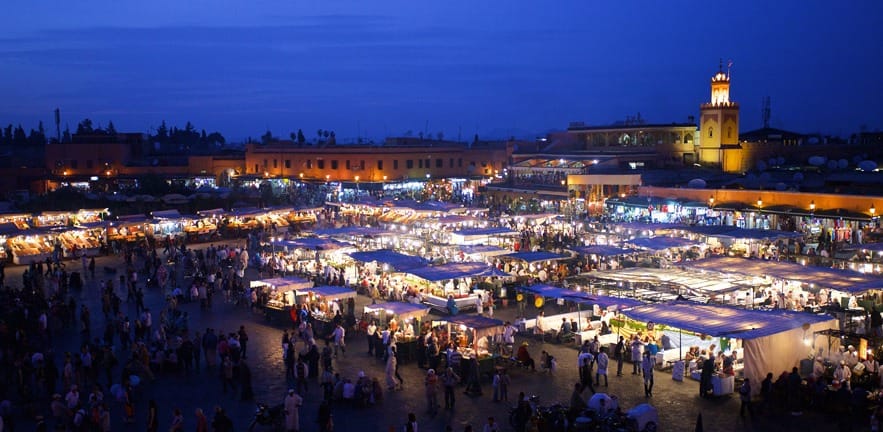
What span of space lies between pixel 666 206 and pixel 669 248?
9553mm

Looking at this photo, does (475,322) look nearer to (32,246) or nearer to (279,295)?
(279,295)

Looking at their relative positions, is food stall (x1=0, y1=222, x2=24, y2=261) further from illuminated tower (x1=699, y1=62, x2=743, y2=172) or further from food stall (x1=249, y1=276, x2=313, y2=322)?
illuminated tower (x1=699, y1=62, x2=743, y2=172)

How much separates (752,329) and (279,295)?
10.9 metres

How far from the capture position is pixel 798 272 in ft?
58.1

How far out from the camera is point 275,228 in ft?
114

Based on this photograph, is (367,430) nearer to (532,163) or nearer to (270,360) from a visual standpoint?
(270,360)

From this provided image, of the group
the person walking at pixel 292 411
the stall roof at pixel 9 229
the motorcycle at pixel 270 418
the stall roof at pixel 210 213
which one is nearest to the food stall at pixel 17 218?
the stall roof at pixel 9 229

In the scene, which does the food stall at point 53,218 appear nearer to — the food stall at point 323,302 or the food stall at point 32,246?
the food stall at point 32,246

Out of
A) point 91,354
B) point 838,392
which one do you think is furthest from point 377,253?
point 838,392

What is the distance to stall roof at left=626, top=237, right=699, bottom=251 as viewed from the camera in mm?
23203

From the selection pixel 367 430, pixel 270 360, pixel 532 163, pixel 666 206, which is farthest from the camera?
pixel 532 163

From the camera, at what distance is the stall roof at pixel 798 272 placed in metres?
16.3

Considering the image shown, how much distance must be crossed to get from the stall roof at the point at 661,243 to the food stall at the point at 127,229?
1906cm

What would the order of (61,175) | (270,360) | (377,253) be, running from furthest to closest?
1. (61,175)
2. (377,253)
3. (270,360)
